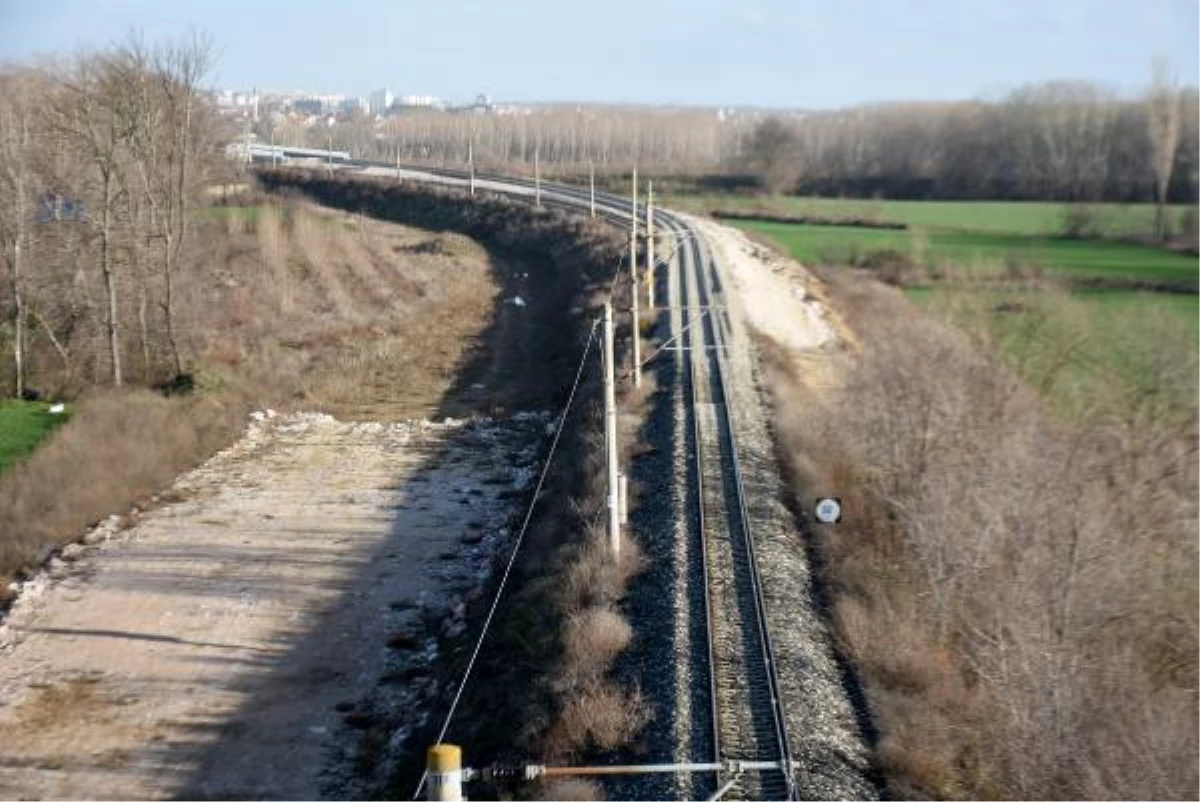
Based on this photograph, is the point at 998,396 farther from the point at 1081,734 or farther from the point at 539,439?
the point at 539,439

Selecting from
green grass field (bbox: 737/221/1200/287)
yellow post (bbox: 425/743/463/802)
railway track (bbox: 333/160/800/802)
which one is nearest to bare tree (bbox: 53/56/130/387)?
railway track (bbox: 333/160/800/802)

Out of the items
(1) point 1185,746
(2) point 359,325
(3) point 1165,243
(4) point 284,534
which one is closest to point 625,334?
(2) point 359,325

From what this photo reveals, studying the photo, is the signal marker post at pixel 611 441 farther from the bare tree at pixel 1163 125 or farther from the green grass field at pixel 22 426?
the bare tree at pixel 1163 125

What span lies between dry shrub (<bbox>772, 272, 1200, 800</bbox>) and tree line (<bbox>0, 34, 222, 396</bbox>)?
21136mm

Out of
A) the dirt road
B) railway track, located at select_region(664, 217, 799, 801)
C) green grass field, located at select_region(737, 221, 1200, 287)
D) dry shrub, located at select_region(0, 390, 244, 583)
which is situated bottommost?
the dirt road

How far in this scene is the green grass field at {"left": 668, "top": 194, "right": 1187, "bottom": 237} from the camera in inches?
2613

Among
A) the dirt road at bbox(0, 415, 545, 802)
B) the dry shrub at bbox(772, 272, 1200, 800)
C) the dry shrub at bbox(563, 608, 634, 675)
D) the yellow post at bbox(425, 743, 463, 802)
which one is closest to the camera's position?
the yellow post at bbox(425, 743, 463, 802)

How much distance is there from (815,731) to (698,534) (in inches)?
240

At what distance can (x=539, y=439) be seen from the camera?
30062 mm

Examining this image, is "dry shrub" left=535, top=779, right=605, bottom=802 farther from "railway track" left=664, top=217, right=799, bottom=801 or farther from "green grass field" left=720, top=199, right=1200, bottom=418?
"green grass field" left=720, top=199, right=1200, bottom=418

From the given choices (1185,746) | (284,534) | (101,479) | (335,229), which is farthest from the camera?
(335,229)

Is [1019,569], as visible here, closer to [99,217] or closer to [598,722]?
[598,722]

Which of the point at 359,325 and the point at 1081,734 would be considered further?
the point at 359,325

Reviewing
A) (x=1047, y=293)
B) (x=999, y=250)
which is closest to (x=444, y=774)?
(x=1047, y=293)
